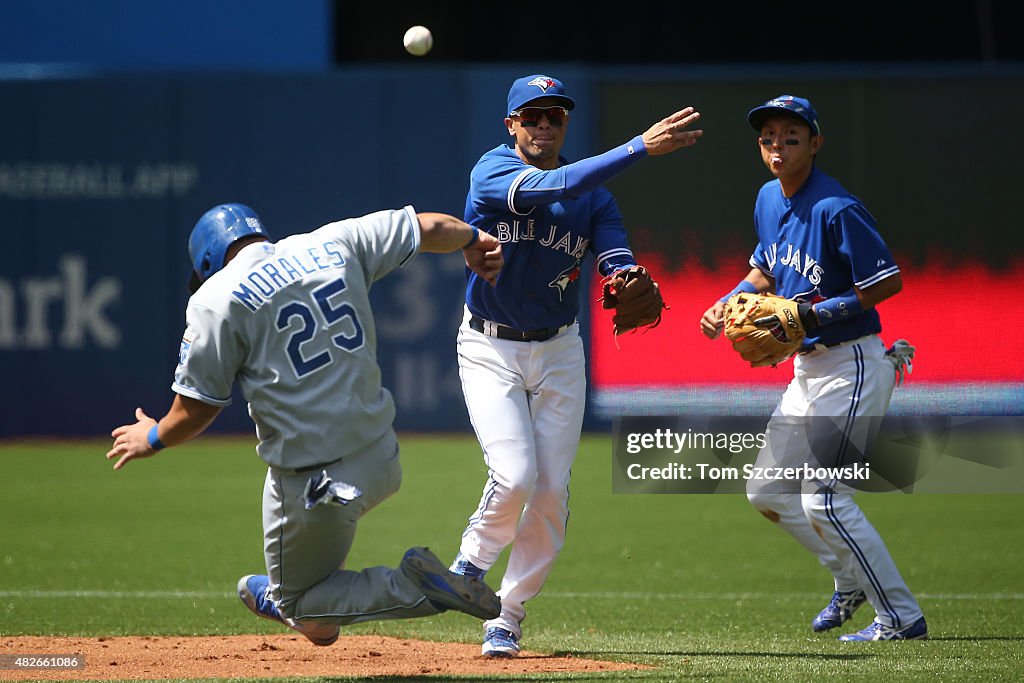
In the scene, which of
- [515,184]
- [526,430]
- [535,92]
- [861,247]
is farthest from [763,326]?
[535,92]

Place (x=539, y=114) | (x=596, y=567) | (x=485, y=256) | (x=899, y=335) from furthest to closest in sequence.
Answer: (x=899, y=335) < (x=596, y=567) < (x=539, y=114) < (x=485, y=256)

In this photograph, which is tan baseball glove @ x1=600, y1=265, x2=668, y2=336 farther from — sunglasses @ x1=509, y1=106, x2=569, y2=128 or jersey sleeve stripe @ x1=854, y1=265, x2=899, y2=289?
jersey sleeve stripe @ x1=854, y1=265, x2=899, y2=289

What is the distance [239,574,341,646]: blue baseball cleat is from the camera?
4504 mm

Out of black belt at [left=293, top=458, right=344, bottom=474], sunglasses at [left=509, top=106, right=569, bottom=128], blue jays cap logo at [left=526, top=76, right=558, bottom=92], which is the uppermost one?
blue jays cap logo at [left=526, top=76, right=558, bottom=92]

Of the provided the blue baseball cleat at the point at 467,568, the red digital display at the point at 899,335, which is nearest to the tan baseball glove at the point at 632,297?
the blue baseball cleat at the point at 467,568

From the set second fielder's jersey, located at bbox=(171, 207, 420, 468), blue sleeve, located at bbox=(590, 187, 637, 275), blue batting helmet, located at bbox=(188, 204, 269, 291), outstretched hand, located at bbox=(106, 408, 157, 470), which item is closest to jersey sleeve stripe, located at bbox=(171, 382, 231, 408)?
second fielder's jersey, located at bbox=(171, 207, 420, 468)

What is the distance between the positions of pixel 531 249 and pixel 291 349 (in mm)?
1451

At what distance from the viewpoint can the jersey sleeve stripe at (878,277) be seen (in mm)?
5473

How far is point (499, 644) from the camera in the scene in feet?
17.2

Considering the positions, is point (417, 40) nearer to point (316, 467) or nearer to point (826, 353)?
point (826, 353)

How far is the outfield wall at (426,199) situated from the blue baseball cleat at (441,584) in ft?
28.6

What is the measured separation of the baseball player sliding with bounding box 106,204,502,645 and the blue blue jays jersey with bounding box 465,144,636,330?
0.94m

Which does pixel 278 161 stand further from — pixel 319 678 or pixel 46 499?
pixel 319 678

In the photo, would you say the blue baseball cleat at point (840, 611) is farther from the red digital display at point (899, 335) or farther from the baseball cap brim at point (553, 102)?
the red digital display at point (899, 335)
